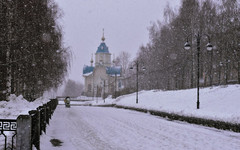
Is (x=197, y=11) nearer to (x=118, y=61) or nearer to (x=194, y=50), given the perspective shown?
(x=194, y=50)

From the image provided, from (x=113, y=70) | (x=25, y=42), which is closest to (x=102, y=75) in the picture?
(x=113, y=70)

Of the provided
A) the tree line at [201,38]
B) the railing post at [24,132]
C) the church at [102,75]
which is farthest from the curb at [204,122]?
the church at [102,75]

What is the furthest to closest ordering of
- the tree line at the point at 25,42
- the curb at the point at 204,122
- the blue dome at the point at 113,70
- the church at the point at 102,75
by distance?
the church at the point at 102,75
the blue dome at the point at 113,70
the tree line at the point at 25,42
the curb at the point at 204,122

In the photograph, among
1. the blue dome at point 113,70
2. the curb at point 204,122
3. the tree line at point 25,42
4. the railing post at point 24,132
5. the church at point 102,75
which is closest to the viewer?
the railing post at point 24,132

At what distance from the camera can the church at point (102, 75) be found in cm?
8956

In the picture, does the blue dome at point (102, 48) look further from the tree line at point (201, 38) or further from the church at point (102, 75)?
the tree line at point (201, 38)

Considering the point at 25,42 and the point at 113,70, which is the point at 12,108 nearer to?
the point at 25,42

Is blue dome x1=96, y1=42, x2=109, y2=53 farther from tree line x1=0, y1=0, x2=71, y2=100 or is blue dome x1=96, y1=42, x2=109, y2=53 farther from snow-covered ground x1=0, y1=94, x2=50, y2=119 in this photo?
snow-covered ground x1=0, y1=94, x2=50, y2=119

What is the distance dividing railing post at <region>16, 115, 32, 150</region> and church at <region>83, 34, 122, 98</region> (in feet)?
267

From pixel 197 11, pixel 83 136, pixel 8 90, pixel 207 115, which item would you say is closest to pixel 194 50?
pixel 197 11

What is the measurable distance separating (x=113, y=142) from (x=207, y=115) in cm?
765

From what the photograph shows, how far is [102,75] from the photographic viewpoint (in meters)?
92.1

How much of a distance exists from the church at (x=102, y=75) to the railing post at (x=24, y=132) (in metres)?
81.4

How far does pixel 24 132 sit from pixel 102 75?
8620 centimetres
